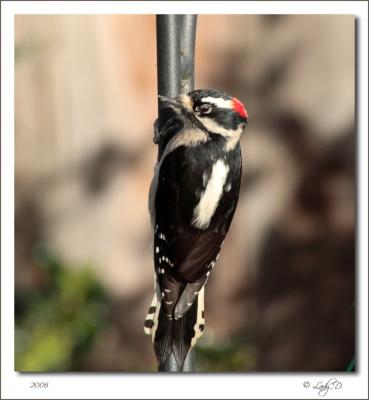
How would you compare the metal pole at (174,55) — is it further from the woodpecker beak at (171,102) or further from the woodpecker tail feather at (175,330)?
the woodpecker tail feather at (175,330)

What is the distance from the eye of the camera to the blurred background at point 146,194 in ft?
8.13

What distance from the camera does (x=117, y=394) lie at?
2498 mm

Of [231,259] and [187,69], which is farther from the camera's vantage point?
[231,259]

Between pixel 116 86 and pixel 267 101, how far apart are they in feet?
1.51

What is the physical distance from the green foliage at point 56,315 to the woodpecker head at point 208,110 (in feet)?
1.90

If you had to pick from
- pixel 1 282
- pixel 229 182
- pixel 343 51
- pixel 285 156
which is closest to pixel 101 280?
pixel 1 282

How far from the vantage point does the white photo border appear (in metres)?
2.48

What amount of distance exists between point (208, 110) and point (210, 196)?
9.7 inches

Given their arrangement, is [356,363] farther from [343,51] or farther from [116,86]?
[116,86]

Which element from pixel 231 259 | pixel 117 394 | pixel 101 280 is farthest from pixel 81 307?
pixel 231 259

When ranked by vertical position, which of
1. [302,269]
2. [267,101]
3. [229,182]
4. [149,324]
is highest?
[267,101]

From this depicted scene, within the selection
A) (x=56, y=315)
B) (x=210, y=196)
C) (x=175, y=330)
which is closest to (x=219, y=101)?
(x=210, y=196)

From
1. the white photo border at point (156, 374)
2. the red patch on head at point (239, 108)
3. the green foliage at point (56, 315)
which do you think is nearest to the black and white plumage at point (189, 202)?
the red patch on head at point (239, 108)

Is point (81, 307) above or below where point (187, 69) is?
below
